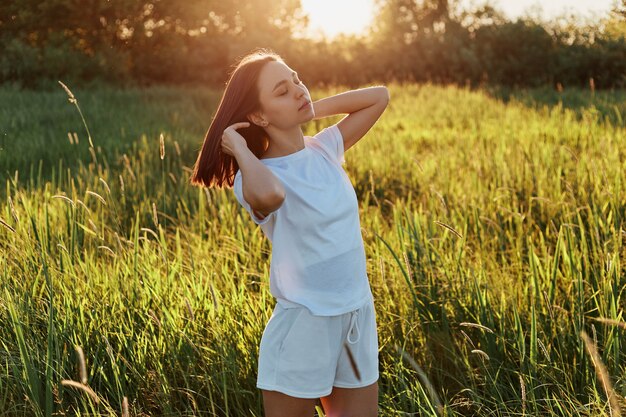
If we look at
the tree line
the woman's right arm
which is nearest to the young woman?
the woman's right arm

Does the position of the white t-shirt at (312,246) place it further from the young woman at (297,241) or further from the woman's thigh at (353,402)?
the woman's thigh at (353,402)

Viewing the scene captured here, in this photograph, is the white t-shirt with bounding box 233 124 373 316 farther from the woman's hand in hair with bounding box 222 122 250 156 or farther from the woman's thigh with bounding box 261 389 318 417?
the woman's thigh with bounding box 261 389 318 417

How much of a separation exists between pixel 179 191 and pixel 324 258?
11.9 feet

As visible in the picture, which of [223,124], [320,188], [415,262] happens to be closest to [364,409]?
[320,188]

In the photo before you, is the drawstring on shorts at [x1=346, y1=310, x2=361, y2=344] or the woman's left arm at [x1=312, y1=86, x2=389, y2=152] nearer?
the drawstring on shorts at [x1=346, y1=310, x2=361, y2=344]

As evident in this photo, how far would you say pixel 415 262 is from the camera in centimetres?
327

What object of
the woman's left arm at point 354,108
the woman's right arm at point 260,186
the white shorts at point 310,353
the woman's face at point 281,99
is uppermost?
the woman's face at point 281,99

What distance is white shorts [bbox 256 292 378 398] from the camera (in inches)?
76.8

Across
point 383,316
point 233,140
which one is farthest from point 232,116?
point 383,316

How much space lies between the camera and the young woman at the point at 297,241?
1.96 m

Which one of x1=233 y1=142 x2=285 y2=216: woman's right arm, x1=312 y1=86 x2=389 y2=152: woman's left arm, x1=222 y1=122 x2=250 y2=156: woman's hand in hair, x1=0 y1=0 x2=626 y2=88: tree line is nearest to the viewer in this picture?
x1=233 y1=142 x2=285 y2=216: woman's right arm

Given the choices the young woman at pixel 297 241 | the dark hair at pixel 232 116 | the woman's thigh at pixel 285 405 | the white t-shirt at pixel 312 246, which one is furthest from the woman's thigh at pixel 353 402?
the dark hair at pixel 232 116

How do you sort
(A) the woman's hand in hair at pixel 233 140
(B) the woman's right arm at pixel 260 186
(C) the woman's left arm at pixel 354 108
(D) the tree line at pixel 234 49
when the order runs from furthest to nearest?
(D) the tree line at pixel 234 49 < (C) the woman's left arm at pixel 354 108 < (A) the woman's hand in hair at pixel 233 140 < (B) the woman's right arm at pixel 260 186

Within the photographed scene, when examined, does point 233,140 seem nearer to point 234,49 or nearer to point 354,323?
point 354,323
